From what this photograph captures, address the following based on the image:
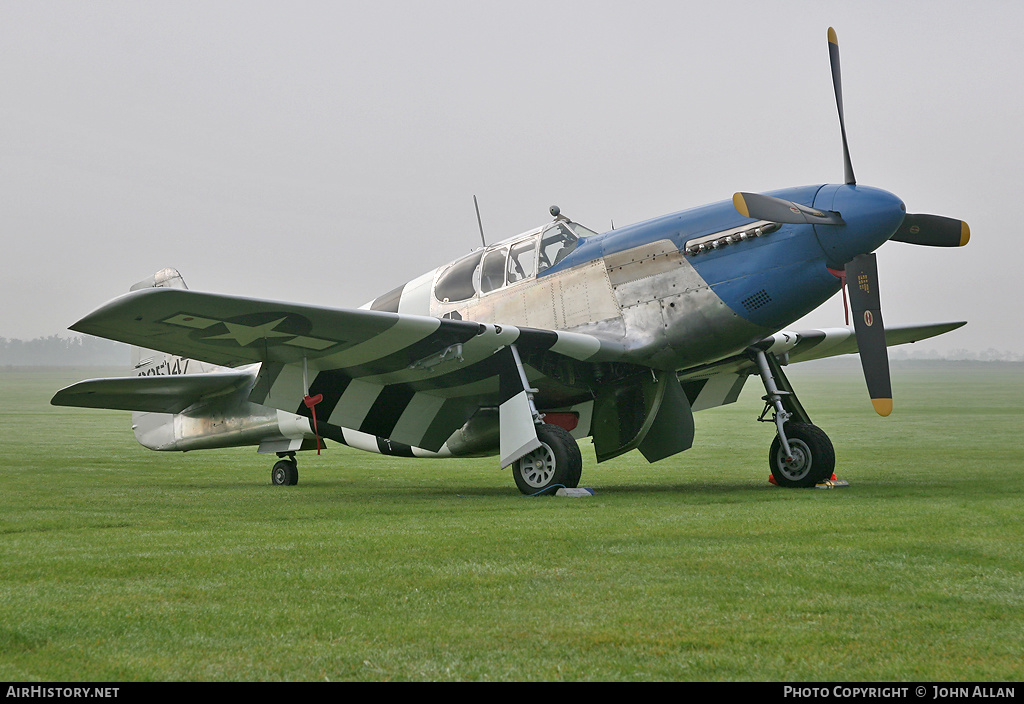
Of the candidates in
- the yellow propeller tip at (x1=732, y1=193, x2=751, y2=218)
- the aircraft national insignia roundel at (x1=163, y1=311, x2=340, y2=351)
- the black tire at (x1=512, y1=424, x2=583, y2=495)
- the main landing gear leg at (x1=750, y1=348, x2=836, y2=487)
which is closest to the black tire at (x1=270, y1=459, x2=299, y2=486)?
the aircraft national insignia roundel at (x1=163, y1=311, x2=340, y2=351)

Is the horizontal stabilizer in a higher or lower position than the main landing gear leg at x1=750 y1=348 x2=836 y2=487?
higher

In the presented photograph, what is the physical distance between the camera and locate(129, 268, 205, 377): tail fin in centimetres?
1421

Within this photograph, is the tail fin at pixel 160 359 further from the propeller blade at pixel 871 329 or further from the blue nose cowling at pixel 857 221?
the propeller blade at pixel 871 329

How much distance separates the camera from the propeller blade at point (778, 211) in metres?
8.80

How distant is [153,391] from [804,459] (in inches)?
355

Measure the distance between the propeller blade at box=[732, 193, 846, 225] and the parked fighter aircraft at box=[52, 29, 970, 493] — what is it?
0.05 ft

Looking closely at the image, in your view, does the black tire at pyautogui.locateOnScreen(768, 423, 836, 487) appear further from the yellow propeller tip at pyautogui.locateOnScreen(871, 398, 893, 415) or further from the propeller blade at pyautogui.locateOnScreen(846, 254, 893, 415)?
the propeller blade at pyautogui.locateOnScreen(846, 254, 893, 415)

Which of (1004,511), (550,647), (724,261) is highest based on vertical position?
(724,261)

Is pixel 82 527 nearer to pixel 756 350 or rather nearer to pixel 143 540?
pixel 143 540

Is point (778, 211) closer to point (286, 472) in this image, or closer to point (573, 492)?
point (573, 492)

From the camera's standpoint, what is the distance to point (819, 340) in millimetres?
12484

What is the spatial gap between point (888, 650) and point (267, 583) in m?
2.81

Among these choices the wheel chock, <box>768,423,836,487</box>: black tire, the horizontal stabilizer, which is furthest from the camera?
the horizontal stabilizer

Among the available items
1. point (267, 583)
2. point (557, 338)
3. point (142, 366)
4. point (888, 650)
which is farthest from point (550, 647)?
point (142, 366)
